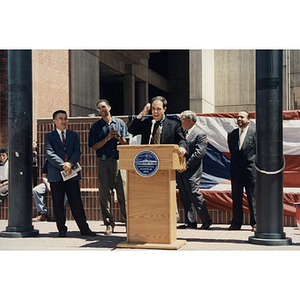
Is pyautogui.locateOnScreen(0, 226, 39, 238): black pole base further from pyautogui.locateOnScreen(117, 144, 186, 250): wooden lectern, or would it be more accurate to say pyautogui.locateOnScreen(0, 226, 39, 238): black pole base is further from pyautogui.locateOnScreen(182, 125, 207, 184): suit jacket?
pyautogui.locateOnScreen(182, 125, 207, 184): suit jacket

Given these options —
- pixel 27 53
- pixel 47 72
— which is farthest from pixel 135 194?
pixel 47 72

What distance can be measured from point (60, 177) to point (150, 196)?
206 centimetres

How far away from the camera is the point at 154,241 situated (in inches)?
238

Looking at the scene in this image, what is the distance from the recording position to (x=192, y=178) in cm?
823

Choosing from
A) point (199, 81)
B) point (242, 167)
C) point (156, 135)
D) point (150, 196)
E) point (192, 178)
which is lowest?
point (150, 196)

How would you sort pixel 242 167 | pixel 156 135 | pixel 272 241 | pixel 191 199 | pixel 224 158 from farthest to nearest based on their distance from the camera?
pixel 224 158
pixel 191 199
pixel 242 167
pixel 156 135
pixel 272 241

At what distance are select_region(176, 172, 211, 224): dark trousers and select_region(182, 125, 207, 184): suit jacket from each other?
0.26ft

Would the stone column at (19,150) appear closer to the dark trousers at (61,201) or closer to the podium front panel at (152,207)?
the dark trousers at (61,201)

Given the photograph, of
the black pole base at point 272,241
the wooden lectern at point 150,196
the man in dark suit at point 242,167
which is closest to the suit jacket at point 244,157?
the man in dark suit at point 242,167

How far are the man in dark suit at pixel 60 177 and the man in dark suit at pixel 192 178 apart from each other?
1.90 metres

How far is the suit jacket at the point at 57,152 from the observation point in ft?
24.3

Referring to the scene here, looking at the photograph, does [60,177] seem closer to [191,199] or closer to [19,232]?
[19,232]

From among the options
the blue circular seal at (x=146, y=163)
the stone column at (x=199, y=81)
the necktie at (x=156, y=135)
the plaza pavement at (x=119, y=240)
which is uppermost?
the stone column at (x=199, y=81)

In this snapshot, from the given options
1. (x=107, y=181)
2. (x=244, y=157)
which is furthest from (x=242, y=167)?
(x=107, y=181)
